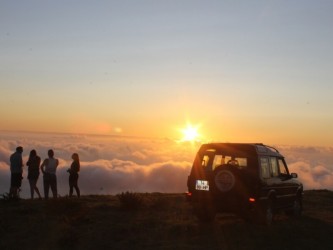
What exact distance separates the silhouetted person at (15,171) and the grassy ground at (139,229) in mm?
1110

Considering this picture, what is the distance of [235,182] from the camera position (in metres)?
11.7

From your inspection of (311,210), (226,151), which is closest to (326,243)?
(226,151)

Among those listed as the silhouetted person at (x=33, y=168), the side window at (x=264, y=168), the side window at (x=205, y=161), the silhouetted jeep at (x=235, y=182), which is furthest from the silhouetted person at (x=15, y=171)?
the side window at (x=264, y=168)

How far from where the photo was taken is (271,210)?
12.8 meters

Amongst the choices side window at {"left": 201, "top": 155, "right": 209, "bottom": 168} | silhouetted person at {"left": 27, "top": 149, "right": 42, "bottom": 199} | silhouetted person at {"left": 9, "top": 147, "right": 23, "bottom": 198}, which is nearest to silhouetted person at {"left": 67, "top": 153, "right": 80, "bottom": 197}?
silhouetted person at {"left": 27, "top": 149, "right": 42, "bottom": 199}

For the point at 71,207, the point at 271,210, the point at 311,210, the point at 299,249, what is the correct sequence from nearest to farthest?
the point at 299,249 → the point at 271,210 → the point at 71,207 → the point at 311,210

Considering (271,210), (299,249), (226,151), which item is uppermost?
(226,151)

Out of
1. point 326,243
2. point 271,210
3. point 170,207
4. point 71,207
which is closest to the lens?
point 326,243

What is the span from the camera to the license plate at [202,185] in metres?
12.1

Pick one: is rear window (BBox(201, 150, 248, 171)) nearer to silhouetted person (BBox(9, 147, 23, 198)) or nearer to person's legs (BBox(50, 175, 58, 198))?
person's legs (BBox(50, 175, 58, 198))

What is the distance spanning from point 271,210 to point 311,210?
17.5 feet

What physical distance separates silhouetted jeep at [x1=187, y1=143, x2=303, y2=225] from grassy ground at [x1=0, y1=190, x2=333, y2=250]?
48 cm

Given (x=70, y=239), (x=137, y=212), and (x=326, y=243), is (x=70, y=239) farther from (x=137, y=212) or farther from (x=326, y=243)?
(x=326, y=243)

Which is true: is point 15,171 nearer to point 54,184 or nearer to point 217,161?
point 54,184
